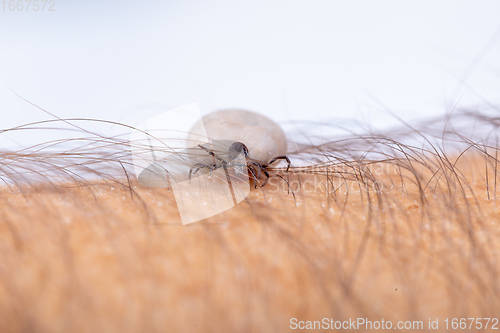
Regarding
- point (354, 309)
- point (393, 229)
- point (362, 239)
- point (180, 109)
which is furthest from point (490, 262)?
point (180, 109)

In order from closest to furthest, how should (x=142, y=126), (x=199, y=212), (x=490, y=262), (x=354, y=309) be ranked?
1. (x=354, y=309)
2. (x=490, y=262)
3. (x=199, y=212)
4. (x=142, y=126)

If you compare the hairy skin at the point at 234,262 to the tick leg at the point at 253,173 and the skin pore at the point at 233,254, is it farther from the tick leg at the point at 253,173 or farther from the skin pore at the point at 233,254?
the tick leg at the point at 253,173

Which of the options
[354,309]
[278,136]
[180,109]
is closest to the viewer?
[354,309]

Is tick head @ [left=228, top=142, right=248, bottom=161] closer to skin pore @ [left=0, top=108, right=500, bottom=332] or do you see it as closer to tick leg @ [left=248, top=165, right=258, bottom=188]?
tick leg @ [left=248, top=165, right=258, bottom=188]

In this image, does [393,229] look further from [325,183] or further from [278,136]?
[278,136]

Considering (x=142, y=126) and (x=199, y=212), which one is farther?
(x=142, y=126)

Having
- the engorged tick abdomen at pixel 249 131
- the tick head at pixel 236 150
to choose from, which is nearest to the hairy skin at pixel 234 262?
the tick head at pixel 236 150

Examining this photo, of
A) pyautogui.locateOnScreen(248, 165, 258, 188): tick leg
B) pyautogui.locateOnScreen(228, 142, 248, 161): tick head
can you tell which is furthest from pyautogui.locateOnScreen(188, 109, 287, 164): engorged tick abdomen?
pyautogui.locateOnScreen(248, 165, 258, 188): tick leg
